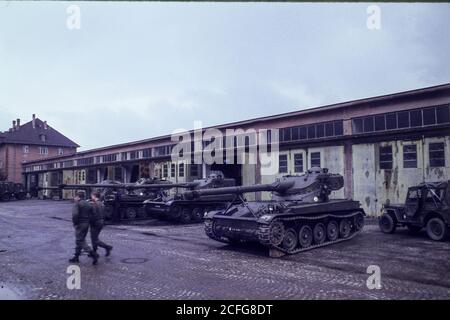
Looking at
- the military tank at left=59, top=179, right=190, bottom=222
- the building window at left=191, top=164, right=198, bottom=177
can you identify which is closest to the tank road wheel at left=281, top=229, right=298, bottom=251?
the military tank at left=59, top=179, right=190, bottom=222

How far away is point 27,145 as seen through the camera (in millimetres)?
60312

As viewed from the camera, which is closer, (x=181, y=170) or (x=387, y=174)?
(x=387, y=174)

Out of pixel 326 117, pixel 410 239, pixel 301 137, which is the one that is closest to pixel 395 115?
pixel 326 117

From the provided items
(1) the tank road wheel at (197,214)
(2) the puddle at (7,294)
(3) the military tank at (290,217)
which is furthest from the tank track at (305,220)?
(1) the tank road wheel at (197,214)

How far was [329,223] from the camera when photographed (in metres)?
13.1

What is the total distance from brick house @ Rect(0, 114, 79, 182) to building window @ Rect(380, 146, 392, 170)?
48596 mm

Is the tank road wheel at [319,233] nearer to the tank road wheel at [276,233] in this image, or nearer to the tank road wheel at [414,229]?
the tank road wheel at [276,233]

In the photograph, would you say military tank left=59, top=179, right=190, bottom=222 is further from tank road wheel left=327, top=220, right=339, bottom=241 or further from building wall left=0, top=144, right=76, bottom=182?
building wall left=0, top=144, right=76, bottom=182

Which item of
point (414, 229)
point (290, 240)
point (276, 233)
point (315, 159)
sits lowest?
point (414, 229)

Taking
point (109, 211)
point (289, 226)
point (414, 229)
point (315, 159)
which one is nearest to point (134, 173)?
point (109, 211)

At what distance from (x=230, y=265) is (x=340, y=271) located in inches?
102

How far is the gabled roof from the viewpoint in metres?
59.6

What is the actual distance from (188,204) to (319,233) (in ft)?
27.3

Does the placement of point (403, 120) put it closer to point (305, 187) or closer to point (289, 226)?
point (305, 187)
